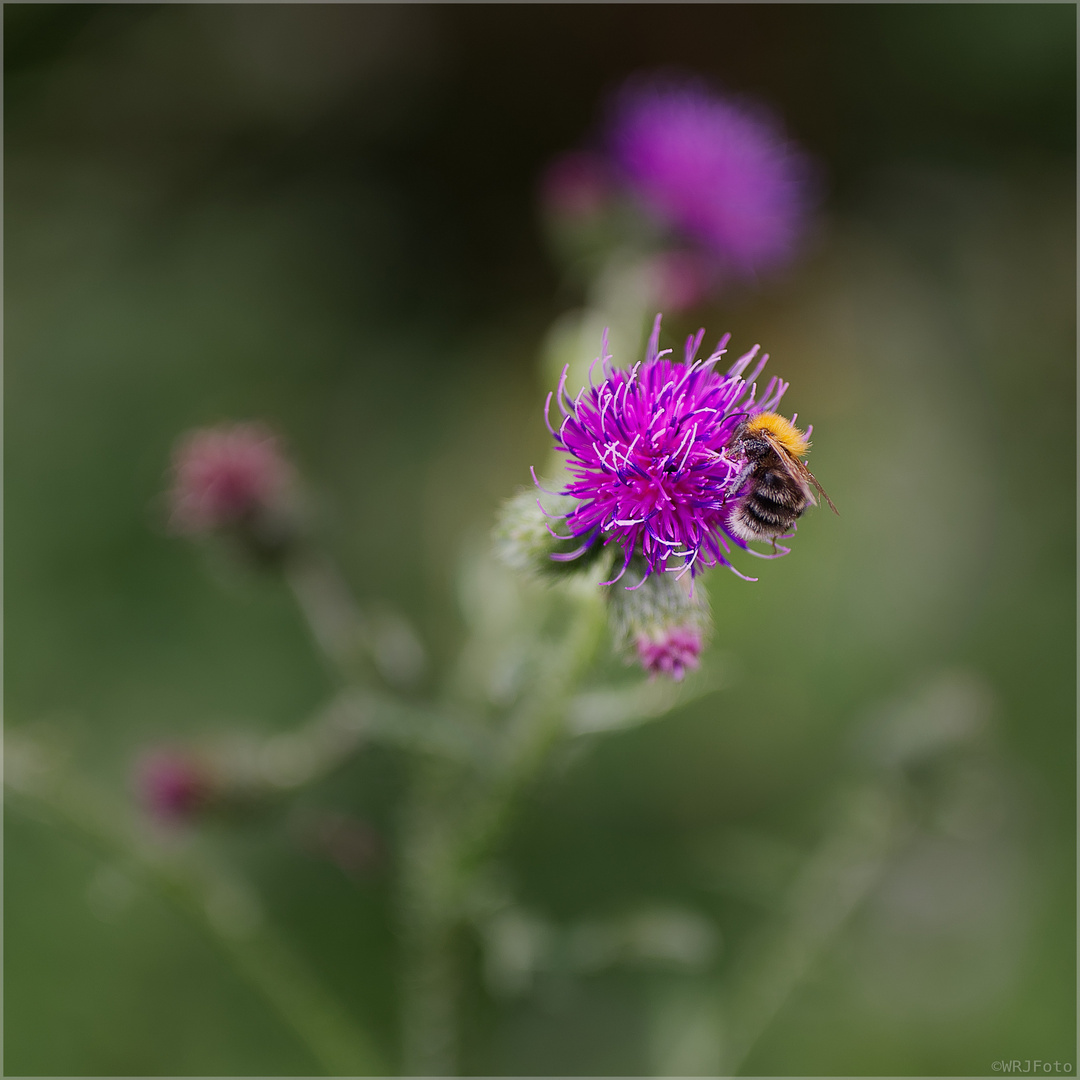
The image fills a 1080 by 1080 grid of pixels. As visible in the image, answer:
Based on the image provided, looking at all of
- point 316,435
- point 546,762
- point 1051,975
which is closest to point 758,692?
point 1051,975

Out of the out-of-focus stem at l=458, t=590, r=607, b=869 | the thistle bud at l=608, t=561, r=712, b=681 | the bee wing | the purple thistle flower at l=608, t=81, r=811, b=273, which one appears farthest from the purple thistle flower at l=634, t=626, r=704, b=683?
the purple thistle flower at l=608, t=81, r=811, b=273

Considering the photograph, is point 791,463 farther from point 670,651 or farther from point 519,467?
point 519,467

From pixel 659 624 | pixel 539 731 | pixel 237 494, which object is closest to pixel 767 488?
pixel 659 624

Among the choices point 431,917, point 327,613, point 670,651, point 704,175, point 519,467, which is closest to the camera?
point 670,651

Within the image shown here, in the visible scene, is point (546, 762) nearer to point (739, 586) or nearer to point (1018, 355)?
point (739, 586)

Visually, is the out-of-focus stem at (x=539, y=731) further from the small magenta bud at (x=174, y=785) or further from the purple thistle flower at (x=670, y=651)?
the small magenta bud at (x=174, y=785)

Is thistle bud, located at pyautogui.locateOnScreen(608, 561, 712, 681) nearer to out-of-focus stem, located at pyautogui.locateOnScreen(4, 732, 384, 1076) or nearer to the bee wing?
the bee wing

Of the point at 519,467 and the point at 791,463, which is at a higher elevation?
the point at 519,467
